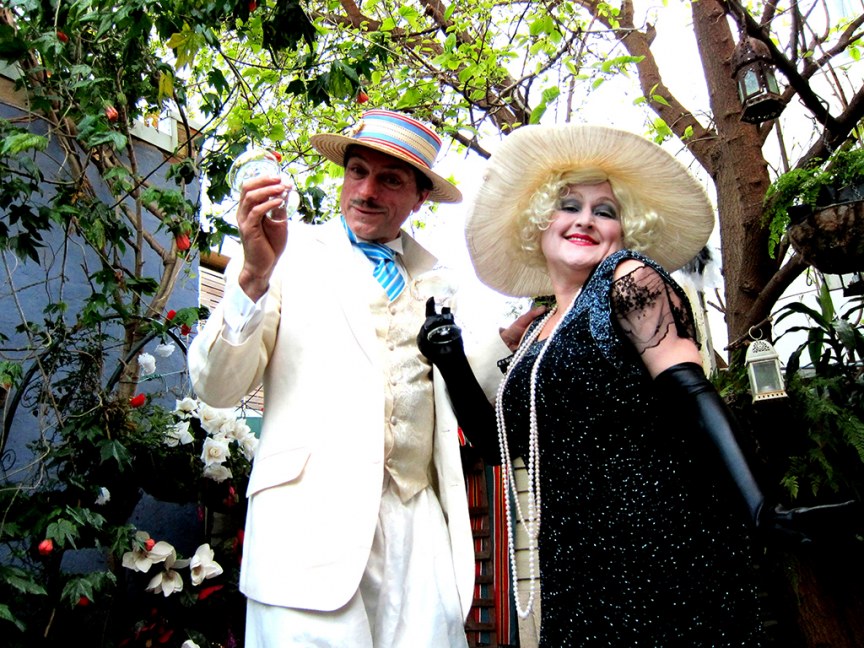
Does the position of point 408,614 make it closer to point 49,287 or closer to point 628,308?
point 628,308

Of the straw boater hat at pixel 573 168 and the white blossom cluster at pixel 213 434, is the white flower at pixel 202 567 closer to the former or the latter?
the white blossom cluster at pixel 213 434

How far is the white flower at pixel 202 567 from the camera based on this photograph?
342 cm

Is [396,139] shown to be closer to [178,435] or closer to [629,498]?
[629,498]

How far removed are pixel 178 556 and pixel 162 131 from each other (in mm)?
2475

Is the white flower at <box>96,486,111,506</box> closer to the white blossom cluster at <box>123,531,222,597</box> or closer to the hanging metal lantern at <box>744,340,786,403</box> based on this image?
the white blossom cluster at <box>123,531,222,597</box>

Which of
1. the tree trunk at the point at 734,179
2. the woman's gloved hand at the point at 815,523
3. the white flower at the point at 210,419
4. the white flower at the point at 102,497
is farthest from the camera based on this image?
the tree trunk at the point at 734,179

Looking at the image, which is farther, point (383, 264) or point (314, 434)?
point (383, 264)

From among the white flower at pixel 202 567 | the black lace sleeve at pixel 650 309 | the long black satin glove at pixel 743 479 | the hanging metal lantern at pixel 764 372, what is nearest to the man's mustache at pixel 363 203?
the black lace sleeve at pixel 650 309

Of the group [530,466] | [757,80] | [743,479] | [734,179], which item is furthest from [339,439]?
[734,179]

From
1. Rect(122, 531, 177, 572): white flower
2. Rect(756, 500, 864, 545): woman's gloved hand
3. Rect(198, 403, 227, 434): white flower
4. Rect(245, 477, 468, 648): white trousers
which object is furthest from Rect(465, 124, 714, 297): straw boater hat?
Rect(122, 531, 177, 572): white flower

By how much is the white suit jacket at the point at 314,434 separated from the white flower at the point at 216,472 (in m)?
1.51

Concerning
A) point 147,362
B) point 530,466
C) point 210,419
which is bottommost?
point 530,466

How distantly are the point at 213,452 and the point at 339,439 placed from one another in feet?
5.61

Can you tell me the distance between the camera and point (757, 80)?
12.2ft
